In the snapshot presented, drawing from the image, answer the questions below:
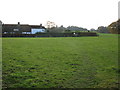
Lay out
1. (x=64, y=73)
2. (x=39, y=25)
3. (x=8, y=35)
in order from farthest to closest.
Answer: (x=39, y=25) < (x=8, y=35) < (x=64, y=73)

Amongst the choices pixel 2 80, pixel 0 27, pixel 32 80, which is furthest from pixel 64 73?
pixel 0 27

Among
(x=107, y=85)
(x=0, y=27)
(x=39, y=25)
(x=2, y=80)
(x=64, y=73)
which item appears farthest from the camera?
(x=39, y=25)

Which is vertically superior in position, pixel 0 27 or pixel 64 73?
pixel 0 27

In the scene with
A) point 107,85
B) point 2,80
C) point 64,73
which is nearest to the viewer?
point 107,85

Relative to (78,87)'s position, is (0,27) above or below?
above

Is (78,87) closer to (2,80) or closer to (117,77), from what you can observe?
(117,77)

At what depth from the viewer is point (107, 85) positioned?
4582 millimetres

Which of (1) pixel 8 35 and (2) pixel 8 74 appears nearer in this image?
(2) pixel 8 74

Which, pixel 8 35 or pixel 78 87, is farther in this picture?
pixel 8 35

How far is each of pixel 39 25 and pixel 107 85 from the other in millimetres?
82253

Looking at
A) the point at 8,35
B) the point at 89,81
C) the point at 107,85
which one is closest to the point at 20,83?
the point at 89,81

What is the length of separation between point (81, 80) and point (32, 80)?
1.49 meters

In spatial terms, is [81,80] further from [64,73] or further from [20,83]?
[20,83]

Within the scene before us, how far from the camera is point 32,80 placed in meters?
4.97
